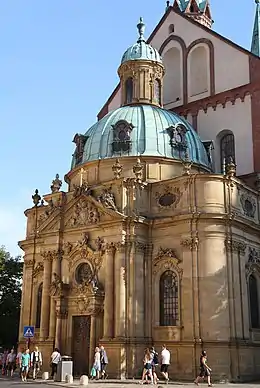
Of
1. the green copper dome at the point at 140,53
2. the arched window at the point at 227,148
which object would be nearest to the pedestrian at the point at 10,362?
the arched window at the point at 227,148

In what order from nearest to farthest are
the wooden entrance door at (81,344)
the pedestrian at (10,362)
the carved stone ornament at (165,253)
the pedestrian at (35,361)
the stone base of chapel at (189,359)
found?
the stone base of chapel at (189,359) → the pedestrian at (35,361) → the carved stone ornament at (165,253) → the wooden entrance door at (81,344) → the pedestrian at (10,362)

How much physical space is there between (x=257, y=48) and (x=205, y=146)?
13.7 m

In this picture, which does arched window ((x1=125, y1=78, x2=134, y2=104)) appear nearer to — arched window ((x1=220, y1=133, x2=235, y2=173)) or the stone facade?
arched window ((x1=220, y1=133, x2=235, y2=173))

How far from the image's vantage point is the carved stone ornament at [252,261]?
33506 mm

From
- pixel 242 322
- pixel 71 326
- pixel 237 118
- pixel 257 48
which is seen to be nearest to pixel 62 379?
pixel 71 326

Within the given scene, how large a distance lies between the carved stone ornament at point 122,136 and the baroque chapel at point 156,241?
0.08 meters

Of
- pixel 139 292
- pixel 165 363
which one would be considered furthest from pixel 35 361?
pixel 165 363

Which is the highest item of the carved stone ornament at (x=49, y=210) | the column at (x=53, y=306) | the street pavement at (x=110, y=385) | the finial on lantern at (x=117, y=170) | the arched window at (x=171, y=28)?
the arched window at (x=171, y=28)

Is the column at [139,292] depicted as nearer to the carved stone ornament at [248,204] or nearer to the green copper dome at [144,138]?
the carved stone ornament at [248,204]

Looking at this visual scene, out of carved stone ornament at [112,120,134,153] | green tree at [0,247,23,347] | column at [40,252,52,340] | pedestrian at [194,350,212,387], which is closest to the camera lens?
pedestrian at [194,350,212,387]

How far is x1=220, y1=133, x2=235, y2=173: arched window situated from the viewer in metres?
41.4

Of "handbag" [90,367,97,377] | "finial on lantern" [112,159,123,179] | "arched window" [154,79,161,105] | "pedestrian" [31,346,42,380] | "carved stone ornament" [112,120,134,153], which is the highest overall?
"arched window" [154,79,161,105]

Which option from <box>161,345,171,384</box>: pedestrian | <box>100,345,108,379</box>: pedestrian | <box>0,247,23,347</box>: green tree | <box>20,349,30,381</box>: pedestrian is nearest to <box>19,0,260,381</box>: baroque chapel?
<box>100,345,108,379</box>: pedestrian

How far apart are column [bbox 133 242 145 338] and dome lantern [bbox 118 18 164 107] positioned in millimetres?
14409
